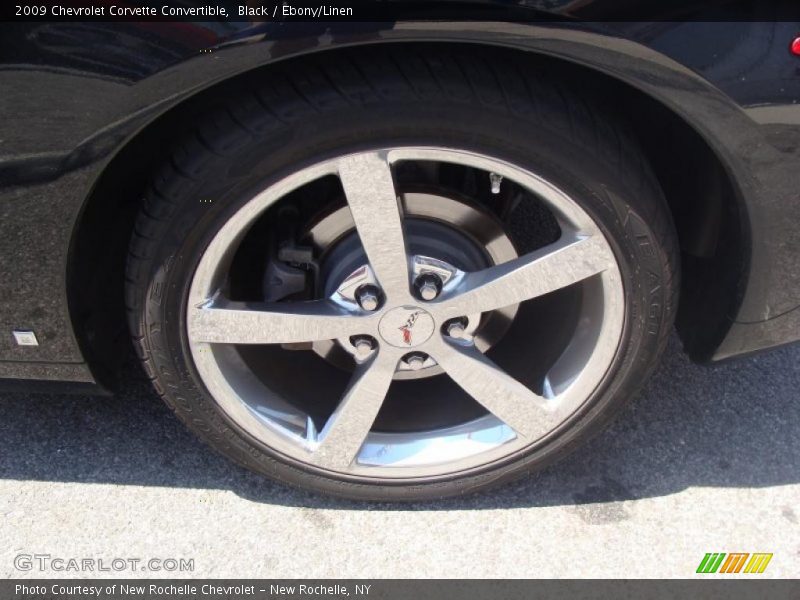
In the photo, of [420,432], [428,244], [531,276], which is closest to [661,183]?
[531,276]

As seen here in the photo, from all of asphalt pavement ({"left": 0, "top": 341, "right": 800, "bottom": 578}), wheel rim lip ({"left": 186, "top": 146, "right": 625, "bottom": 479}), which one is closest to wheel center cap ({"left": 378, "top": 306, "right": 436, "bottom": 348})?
wheel rim lip ({"left": 186, "top": 146, "right": 625, "bottom": 479})

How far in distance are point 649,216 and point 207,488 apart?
1.26 m

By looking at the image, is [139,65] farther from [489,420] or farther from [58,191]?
[489,420]

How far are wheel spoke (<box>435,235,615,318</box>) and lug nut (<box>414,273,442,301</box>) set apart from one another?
26mm

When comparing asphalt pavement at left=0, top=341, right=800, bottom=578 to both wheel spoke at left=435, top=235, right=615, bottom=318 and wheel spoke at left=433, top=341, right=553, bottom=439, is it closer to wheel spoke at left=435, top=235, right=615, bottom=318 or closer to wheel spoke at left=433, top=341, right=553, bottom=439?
wheel spoke at left=433, top=341, right=553, bottom=439

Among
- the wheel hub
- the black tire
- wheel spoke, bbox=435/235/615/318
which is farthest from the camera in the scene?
the wheel hub

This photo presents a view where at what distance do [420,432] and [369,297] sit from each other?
0.44m

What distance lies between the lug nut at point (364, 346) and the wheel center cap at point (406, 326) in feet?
0.15

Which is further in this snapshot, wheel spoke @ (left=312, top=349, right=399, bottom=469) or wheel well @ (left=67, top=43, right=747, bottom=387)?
wheel spoke @ (left=312, top=349, right=399, bottom=469)

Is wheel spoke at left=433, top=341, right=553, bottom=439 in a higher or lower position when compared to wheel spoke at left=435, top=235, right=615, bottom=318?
lower

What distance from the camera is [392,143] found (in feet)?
4.91

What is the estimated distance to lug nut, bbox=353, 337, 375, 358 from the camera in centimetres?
178

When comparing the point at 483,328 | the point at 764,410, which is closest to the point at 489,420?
the point at 483,328

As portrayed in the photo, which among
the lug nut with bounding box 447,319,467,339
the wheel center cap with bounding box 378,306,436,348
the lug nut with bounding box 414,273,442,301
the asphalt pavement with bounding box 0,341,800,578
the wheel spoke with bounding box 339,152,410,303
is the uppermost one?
the wheel spoke with bounding box 339,152,410,303
